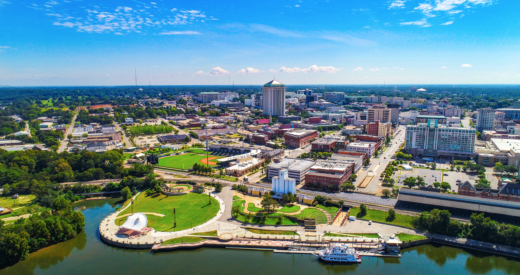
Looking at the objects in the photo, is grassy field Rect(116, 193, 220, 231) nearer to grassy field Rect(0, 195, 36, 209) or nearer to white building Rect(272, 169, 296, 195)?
white building Rect(272, 169, 296, 195)

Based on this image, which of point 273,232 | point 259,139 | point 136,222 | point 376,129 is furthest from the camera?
point 259,139

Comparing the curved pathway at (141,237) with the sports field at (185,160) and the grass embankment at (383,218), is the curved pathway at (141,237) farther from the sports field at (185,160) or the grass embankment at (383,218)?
the sports field at (185,160)

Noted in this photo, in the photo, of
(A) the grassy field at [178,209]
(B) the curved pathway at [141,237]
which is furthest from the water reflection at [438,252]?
(A) the grassy field at [178,209]

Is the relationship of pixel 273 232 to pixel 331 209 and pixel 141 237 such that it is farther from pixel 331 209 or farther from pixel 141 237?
pixel 141 237

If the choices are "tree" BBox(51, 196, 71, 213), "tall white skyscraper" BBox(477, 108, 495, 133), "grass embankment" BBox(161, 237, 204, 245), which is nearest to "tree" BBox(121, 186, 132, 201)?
"tree" BBox(51, 196, 71, 213)

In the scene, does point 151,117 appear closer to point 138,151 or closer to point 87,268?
point 138,151

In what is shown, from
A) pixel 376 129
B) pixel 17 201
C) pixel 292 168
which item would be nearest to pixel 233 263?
pixel 292 168

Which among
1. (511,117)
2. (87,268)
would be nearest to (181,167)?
(87,268)

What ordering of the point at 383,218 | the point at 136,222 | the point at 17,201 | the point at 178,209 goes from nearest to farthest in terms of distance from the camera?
the point at 136,222
the point at 383,218
the point at 178,209
the point at 17,201
